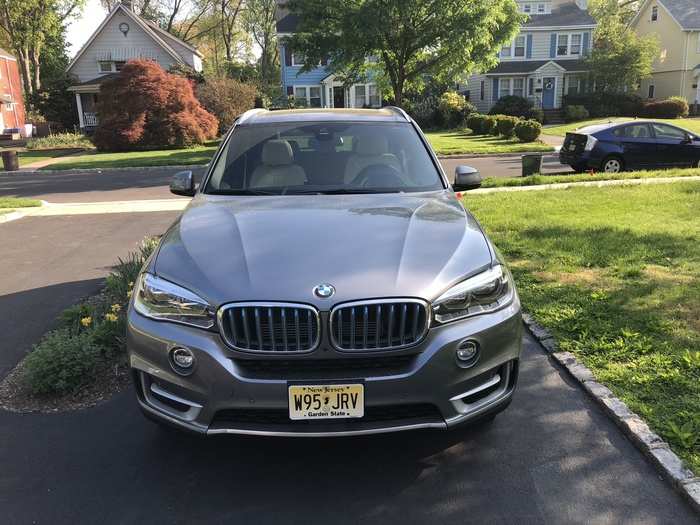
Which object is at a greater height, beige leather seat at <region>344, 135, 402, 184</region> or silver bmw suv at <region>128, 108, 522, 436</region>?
beige leather seat at <region>344, 135, 402, 184</region>

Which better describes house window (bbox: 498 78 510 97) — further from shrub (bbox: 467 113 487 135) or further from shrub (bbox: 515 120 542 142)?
shrub (bbox: 515 120 542 142)

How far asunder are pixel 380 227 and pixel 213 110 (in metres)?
29.5

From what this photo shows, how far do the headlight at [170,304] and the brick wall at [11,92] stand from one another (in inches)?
1738

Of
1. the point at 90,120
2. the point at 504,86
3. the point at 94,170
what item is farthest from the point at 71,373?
the point at 504,86

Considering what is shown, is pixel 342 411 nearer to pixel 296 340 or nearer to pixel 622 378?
pixel 296 340

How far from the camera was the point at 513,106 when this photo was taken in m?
38.8

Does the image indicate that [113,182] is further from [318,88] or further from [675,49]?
[675,49]

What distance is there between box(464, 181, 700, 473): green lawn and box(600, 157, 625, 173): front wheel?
528 centimetres

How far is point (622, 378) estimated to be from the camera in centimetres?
389

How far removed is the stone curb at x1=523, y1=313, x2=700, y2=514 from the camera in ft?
9.31

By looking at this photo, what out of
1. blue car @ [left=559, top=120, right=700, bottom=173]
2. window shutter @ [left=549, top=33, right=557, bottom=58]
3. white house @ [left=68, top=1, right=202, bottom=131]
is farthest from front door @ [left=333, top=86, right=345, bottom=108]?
blue car @ [left=559, top=120, right=700, bottom=173]

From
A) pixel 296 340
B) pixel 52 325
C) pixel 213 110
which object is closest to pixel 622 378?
pixel 296 340

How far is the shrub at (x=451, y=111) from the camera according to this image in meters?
35.9

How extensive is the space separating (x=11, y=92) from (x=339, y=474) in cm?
4782
